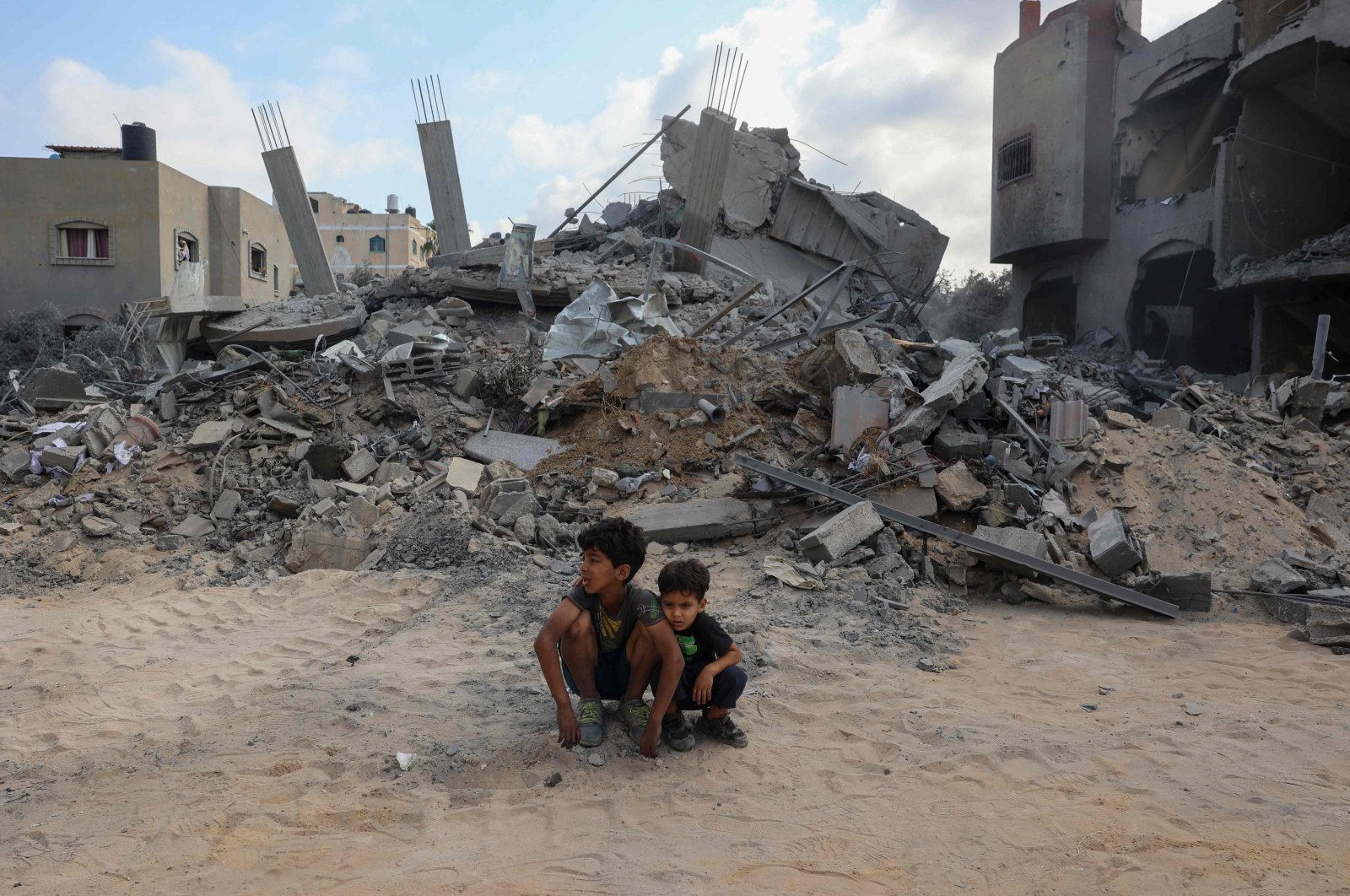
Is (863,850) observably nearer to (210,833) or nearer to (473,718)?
(473,718)

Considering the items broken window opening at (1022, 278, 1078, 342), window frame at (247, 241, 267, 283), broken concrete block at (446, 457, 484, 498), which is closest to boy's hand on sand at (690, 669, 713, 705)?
broken concrete block at (446, 457, 484, 498)

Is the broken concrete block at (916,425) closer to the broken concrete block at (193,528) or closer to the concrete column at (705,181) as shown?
the broken concrete block at (193,528)

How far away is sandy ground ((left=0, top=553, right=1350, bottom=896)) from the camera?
2.63 meters

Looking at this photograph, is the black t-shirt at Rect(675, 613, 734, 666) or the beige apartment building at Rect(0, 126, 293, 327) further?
the beige apartment building at Rect(0, 126, 293, 327)

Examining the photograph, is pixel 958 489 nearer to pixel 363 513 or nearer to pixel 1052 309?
pixel 363 513

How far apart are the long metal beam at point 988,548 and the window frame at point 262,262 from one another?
72.4 feet

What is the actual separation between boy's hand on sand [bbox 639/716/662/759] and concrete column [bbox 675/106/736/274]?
12.0m

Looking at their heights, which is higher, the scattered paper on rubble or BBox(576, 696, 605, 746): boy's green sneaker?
the scattered paper on rubble

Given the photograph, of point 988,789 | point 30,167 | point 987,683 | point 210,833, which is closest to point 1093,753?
point 988,789

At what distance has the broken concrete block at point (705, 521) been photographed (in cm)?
684

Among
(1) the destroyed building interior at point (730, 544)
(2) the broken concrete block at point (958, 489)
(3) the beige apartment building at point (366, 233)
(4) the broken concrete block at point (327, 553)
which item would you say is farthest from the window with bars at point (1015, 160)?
(3) the beige apartment building at point (366, 233)

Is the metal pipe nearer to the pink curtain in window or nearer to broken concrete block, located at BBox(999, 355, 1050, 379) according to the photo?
broken concrete block, located at BBox(999, 355, 1050, 379)

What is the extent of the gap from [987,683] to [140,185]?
2269 cm

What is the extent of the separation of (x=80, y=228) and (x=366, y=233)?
78.3ft
